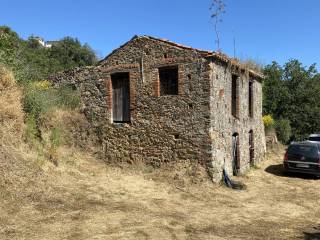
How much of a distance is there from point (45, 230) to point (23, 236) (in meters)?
0.52

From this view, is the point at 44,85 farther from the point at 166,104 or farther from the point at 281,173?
the point at 281,173

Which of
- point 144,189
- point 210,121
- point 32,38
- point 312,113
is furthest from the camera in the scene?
point 32,38

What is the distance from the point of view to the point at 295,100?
104 ft

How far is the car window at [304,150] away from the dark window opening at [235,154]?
2.29 metres

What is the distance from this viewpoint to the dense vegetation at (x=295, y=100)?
30.9 m

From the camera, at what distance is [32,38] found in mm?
48375

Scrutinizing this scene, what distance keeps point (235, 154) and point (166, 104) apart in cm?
387

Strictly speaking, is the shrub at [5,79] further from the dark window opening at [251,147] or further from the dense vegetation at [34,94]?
the dark window opening at [251,147]

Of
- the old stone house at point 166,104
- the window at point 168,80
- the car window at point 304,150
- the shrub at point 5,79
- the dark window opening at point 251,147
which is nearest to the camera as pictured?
the shrub at point 5,79

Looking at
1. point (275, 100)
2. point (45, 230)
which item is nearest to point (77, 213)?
point (45, 230)

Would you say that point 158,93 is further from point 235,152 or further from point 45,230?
point 45,230

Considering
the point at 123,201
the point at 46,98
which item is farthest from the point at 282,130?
the point at 123,201

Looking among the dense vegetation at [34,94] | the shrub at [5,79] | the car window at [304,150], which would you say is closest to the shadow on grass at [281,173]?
the car window at [304,150]

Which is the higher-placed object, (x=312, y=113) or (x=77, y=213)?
(x=312, y=113)
